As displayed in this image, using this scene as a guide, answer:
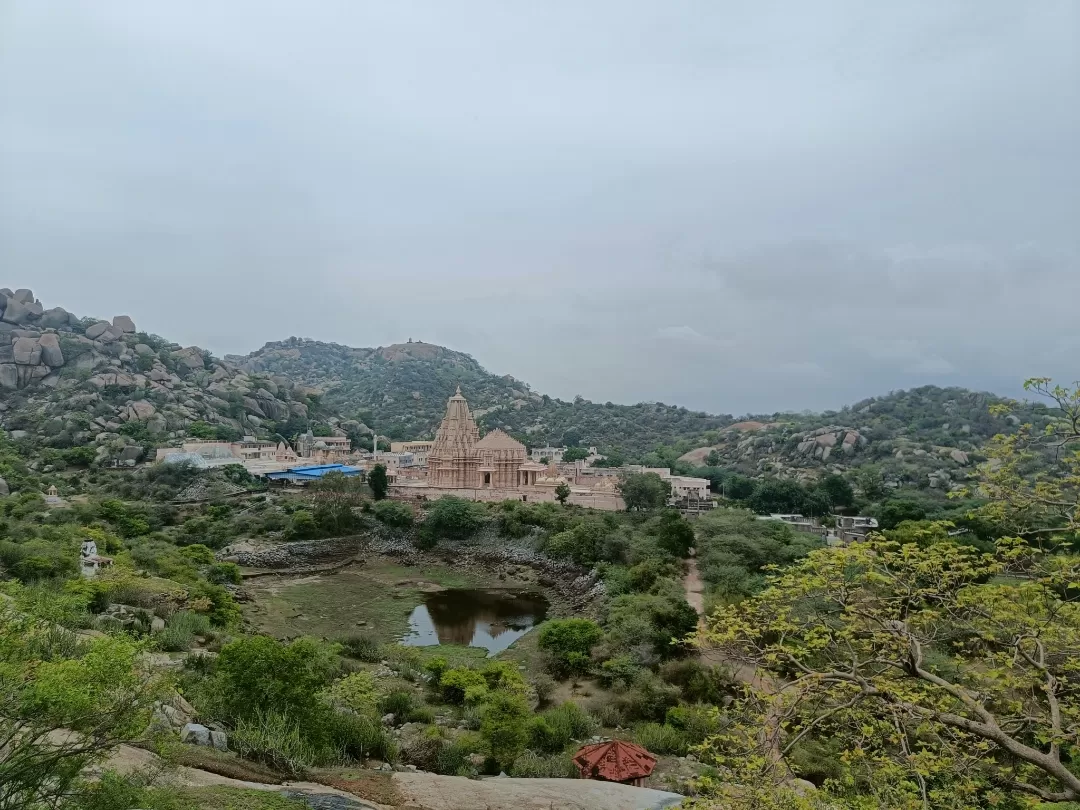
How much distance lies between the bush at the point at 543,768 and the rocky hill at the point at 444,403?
62.8 m

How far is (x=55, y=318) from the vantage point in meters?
62.7

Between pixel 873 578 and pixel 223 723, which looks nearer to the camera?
pixel 873 578

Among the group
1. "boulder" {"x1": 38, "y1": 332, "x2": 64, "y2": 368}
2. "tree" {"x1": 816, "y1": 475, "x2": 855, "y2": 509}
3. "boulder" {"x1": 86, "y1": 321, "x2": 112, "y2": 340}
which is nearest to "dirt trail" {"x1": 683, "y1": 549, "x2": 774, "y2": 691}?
"tree" {"x1": 816, "y1": 475, "x2": 855, "y2": 509}

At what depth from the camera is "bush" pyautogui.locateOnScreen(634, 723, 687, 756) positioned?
11.9m

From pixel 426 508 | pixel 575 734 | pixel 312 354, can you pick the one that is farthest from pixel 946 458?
pixel 312 354

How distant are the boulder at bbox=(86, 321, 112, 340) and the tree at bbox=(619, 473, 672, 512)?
2247 inches

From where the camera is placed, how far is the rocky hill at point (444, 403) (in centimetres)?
8256

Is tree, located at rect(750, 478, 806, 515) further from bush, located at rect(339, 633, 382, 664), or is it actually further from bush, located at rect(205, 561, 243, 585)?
bush, located at rect(205, 561, 243, 585)

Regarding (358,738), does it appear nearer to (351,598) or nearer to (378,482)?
(351,598)

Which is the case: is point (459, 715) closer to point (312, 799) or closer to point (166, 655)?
→ point (166, 655)

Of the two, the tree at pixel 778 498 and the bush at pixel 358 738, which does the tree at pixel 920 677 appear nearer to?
the bush at pixel 358 738

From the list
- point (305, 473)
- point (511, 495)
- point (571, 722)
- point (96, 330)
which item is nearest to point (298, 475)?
point (305, 473)

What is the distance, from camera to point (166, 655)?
42.3 feet

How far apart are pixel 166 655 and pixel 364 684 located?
4642 mm
